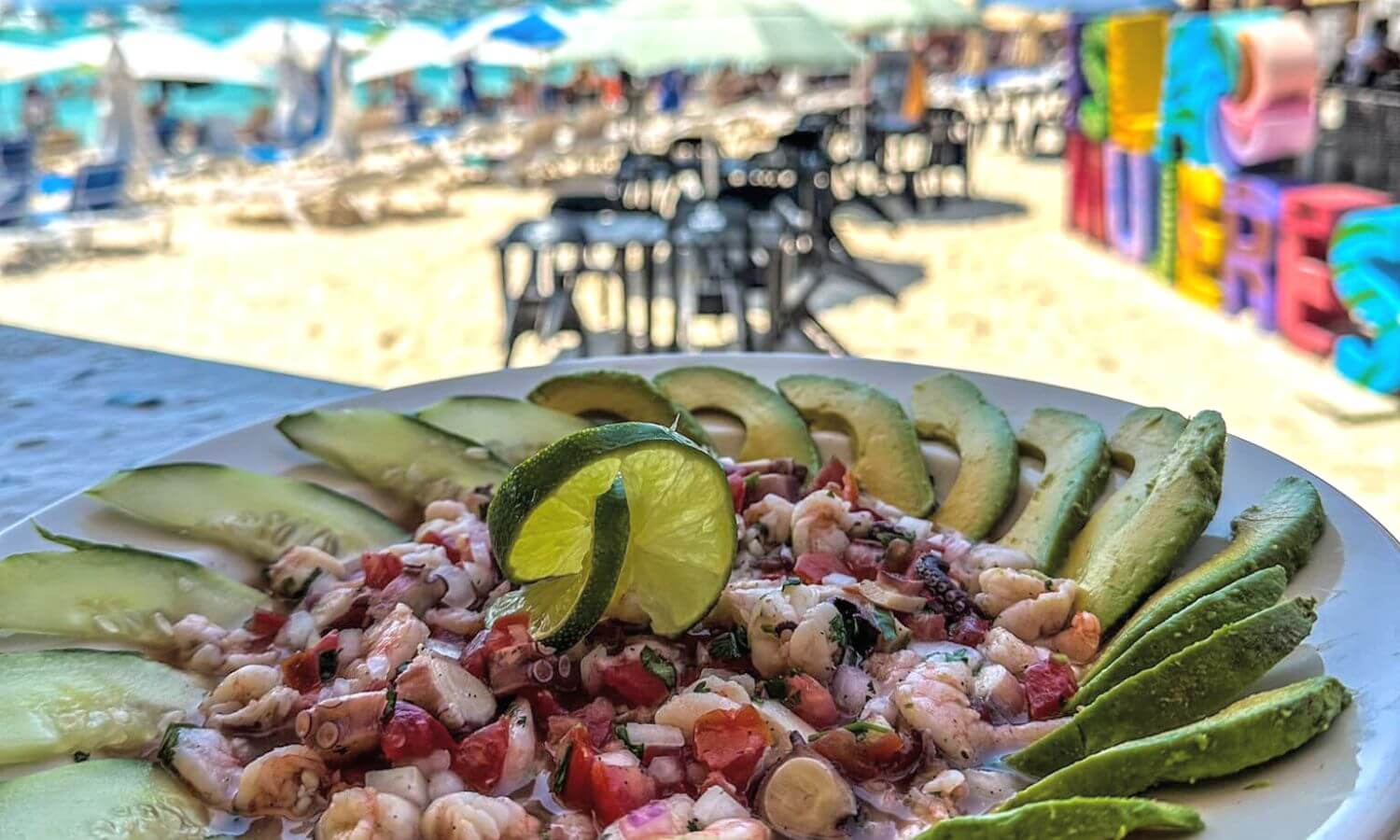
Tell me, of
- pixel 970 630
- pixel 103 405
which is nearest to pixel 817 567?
pixel 970 630

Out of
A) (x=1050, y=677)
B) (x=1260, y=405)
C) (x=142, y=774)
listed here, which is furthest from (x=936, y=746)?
(x=1260, y=405)

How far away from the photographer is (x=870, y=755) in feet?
3.24

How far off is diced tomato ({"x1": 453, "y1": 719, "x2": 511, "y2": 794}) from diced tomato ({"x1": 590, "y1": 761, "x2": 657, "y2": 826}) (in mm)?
101

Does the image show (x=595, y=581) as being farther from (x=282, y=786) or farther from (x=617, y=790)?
(x=282, y=786)

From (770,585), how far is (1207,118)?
645 cm

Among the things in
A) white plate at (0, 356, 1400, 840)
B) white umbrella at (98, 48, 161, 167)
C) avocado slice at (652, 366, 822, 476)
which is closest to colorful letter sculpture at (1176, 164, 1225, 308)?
white plate at (0, 356, 1400, 840)

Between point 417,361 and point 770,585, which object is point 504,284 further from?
point 770,585

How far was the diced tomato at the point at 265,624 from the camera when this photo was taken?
1.22 metres

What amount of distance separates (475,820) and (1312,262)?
19.7 feet

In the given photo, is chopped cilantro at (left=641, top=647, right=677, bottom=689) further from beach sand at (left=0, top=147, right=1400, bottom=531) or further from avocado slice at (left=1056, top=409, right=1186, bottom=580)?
beach sand at (left=0, top=147, right=1400, bottom=531)

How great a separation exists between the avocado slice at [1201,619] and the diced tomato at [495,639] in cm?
53

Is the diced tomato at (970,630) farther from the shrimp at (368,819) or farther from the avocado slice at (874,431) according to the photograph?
the shrimp at (368,819)

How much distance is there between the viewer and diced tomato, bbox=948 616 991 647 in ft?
3.87

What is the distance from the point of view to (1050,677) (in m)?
1.07
